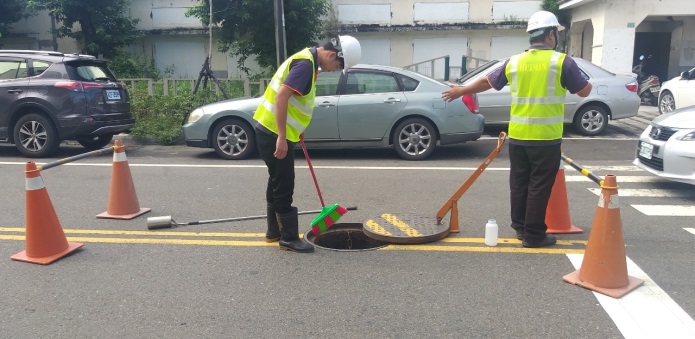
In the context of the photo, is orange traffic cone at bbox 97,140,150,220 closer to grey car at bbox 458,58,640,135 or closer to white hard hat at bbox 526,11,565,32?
white hard hat at bbox 526,11,565,32

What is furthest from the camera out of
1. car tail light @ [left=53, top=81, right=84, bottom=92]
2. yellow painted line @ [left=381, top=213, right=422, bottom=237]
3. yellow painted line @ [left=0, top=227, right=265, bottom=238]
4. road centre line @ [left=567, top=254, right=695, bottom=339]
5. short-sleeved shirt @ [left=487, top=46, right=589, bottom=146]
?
car tail light @ [left=53, top=81, right=84, bottom=92]

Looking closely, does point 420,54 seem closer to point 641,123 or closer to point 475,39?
point 475,39

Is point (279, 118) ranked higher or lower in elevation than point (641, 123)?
higher

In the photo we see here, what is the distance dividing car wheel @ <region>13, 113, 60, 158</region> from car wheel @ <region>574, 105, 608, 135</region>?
391 inches

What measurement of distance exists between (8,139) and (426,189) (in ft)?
24.6

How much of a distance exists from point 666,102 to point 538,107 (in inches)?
429

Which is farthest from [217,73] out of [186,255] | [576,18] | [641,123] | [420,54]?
[186,255]

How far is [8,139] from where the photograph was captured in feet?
33.3

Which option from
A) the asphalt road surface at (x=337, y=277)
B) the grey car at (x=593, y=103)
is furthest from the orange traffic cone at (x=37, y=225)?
the grey car at (x=593, y=103)

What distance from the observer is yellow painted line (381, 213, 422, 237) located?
5.30m

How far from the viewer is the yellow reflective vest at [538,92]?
15.5 feet

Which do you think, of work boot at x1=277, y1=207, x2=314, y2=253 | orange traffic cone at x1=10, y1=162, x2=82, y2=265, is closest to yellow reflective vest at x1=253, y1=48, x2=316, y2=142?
work boot at x1=277, y1=207, x2=314, y2=253

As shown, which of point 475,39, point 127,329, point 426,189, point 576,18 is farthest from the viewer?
point 475,39

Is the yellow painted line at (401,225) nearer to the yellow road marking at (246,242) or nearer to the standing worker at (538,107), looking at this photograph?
the yellow road marking at (246,242)
